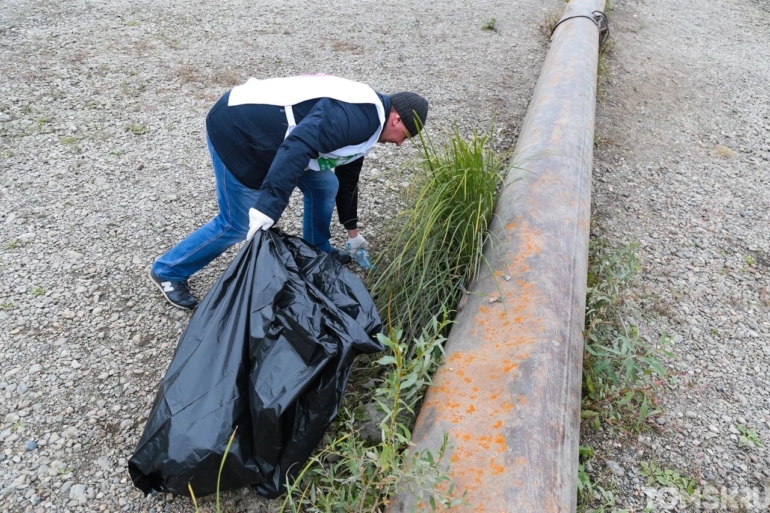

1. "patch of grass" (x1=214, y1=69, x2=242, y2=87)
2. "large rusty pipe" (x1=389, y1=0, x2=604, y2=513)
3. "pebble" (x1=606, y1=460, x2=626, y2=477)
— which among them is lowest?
"pebble" (x1=606, y1=460, x2=626, y2=477)

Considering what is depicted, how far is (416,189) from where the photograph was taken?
112 inches

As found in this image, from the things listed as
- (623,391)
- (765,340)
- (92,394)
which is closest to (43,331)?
(92,394)

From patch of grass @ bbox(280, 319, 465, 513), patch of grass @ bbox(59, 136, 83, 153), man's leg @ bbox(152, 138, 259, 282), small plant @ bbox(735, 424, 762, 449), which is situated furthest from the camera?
patch of grass @ bbox(59, 136, 83, 153)

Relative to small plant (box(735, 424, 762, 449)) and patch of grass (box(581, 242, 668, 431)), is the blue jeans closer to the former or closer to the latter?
patch of grass (box(581, 242, 668, 431))

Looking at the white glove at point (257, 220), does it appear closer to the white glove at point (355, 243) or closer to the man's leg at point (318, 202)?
the man's leg at point (318, 202)

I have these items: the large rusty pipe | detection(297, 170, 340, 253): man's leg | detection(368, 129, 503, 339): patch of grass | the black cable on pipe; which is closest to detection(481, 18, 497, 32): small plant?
the black cable on pipe

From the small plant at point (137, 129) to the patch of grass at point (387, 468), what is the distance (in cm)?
307

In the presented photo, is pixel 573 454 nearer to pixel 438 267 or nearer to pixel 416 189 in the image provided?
pixel 438 267

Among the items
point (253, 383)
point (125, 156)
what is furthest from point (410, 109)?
point (125, 156)

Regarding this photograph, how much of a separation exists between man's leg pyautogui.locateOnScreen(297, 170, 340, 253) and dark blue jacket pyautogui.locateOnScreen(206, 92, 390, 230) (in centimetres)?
27

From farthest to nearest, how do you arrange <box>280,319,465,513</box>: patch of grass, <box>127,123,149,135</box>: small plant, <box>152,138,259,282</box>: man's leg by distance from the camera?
<box>127,123,149,135</box>: small plant → <box>152,138,259,282</box>: man's leg → <box>280,319,465,513</box>: patch of grass

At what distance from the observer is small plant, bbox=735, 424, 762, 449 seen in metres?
2.28

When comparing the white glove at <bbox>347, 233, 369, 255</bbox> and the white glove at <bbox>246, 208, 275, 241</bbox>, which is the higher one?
the white glove at <bbox>246, 208, 275, 241</bbox>

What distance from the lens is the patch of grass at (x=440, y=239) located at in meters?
2.46
